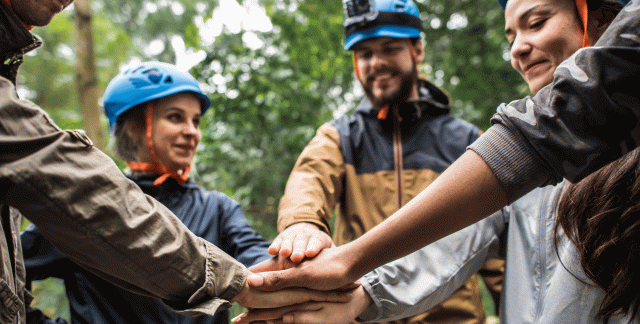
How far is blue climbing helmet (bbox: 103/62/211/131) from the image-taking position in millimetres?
2596

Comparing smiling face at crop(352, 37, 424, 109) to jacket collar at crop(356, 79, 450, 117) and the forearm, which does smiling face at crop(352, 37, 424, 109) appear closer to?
jacket collar at crop(356, 79, 450, 117)

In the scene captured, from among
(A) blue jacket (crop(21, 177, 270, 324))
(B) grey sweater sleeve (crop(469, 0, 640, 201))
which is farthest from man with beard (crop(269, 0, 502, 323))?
(B) grey sweater sleeve (crop(469, 0, 640, 201))

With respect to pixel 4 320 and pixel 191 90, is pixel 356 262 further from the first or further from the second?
pixel 191 90

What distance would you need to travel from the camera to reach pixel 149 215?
5.01 ft

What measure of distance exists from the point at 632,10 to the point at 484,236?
1107 millimetres

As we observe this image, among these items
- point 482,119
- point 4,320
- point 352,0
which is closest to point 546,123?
point 4,320

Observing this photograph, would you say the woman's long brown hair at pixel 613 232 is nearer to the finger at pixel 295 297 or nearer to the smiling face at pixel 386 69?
the finger at pixel 295 297

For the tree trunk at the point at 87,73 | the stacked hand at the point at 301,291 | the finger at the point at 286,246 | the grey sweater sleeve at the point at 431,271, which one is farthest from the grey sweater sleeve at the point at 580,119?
the tree trunk at the point at 87,73

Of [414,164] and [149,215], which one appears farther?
[414,164]

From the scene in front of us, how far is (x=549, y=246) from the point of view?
161 centimetres

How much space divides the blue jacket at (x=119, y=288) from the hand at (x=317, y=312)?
0.85 ft

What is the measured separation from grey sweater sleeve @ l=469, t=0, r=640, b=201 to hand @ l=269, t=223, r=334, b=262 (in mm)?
1010

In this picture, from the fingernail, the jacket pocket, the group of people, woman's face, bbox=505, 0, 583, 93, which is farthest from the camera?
the fingernail

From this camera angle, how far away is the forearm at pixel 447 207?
4.35 ft
